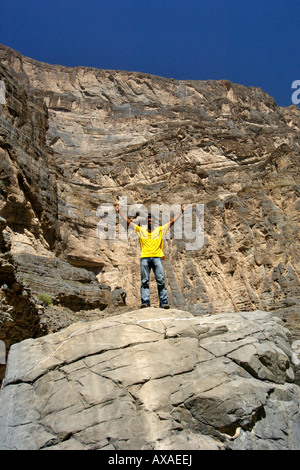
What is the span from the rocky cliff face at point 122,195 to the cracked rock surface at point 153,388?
3.32 m

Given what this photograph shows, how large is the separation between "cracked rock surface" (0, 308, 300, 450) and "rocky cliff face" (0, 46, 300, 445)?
3324 mm

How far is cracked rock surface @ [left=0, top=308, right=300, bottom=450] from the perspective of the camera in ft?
20.3

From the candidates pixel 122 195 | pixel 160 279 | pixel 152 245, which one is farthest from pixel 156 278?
pixel 122 195

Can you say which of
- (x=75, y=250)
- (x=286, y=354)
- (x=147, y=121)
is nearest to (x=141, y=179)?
(x=75, y=250)

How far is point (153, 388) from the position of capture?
Result: 6766 millimetres

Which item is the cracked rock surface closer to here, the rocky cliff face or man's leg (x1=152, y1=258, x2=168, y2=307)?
man's leg (x1=152, y1=258, x2=168, y2=307)

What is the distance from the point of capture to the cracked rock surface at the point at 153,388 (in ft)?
20.3

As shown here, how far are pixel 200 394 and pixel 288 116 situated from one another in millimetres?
75960

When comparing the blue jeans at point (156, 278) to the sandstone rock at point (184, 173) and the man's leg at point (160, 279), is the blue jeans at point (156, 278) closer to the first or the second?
the man's leg at point (160, 279)

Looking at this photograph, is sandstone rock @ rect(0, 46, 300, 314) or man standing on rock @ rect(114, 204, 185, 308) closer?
man standing on rock @ rect(114, 204, 185, 308)

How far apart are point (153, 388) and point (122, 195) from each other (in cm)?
3461

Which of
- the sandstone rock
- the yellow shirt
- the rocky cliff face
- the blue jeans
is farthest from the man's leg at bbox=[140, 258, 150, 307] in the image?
the sandstone rock

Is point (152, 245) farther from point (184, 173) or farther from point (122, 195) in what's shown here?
point (122, 195)

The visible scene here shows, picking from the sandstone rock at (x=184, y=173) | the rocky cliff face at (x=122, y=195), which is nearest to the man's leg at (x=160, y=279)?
the rocky cliff face at (x=122, y=195)
